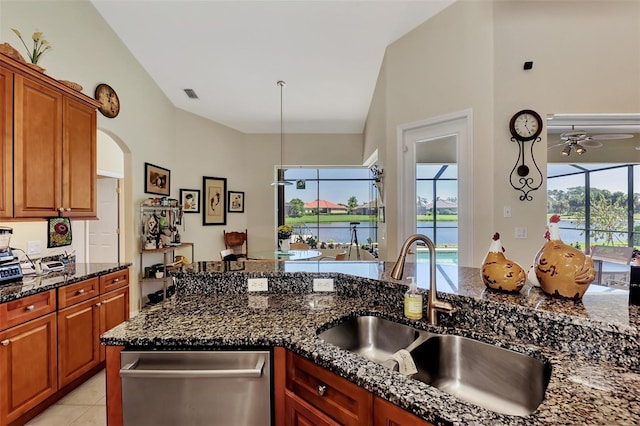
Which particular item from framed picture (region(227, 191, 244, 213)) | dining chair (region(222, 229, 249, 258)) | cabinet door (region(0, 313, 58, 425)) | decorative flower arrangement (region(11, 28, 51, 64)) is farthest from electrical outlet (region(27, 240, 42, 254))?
framed picture (region(227, 191, 244, 213))

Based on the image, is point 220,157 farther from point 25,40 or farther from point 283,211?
point 25,40

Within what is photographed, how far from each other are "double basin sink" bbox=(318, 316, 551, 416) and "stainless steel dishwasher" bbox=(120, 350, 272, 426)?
0.32 metres

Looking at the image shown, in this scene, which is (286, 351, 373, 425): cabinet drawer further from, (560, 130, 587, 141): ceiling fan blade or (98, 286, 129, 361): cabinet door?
(560, 130, 587, 141): ceiling fan blade

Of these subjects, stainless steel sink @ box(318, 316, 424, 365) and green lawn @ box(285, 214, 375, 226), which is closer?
stainless steel sink @ box(318, 316, 424, 365)

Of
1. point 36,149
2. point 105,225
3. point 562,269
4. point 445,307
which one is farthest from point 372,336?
point 105,225

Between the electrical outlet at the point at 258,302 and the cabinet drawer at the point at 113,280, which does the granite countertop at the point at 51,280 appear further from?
the electrical outlet at the point at 258,302

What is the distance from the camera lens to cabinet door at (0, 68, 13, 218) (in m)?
1.85

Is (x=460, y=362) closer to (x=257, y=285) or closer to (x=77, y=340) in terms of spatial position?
(x=257, y=285)

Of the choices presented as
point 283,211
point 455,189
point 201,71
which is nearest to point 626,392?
point 455,189

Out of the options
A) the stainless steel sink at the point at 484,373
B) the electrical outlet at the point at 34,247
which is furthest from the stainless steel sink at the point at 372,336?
the electrical outlet at the point at 34,247

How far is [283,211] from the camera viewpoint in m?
6.32

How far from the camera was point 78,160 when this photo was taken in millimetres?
2484

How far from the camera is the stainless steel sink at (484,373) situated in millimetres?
943

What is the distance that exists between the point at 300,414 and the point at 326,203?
5.46 metres
